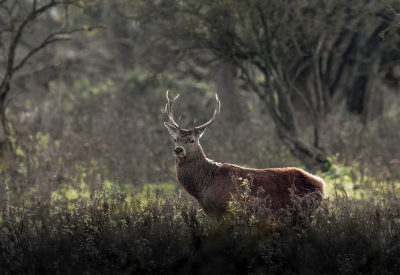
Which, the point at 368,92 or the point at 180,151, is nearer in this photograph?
the point at 180,151

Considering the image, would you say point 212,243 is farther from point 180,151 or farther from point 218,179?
point 180,151

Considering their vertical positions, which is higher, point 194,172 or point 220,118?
point 220,118

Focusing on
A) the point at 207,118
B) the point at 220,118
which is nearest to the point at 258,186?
the point at 220,118

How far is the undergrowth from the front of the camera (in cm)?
536

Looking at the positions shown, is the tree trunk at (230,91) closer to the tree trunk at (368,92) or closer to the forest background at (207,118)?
the forest background at (207,118)

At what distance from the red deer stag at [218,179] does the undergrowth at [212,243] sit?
0.18 meters

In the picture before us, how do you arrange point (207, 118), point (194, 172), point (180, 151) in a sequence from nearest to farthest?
point (180, 151)
point (194, 172)
point (207, 118)

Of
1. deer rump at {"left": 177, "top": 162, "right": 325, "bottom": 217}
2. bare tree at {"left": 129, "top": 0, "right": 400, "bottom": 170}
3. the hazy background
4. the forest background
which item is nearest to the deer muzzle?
deer rump at {"left": 177, "top": 162, "right": 325, "bottom": 217}

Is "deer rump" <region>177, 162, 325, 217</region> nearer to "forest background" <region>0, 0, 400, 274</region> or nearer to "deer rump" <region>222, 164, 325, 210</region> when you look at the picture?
"deer rump" <region>222, 164, 325, 210</region>

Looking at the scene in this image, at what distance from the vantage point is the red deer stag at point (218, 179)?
636cm

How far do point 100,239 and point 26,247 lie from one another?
2.75ft

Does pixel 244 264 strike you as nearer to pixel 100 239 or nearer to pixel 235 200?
pixel 235 200

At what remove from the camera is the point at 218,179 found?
21.3 feet

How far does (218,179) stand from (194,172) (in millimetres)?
324
